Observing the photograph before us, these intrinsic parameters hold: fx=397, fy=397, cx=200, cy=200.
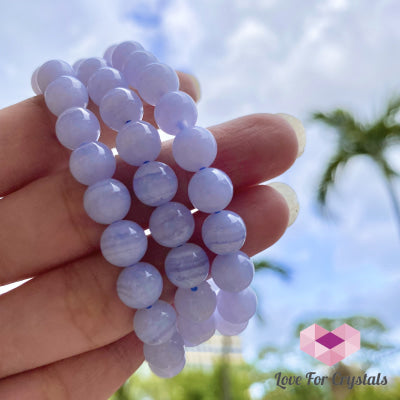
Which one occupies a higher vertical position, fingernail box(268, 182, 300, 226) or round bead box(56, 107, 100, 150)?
round bead box(56, 107, 100, 150)

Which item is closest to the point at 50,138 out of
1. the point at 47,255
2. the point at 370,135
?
the point at 47,255

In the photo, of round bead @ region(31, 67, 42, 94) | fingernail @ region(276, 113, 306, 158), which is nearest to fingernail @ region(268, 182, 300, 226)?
fingernail @ region(276, 113, 306, 158)

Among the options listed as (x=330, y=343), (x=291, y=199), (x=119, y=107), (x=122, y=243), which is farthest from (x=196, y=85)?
(x=330, y=343)

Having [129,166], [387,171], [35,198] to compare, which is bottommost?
[35,198]

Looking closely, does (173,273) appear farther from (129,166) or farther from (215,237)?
(129,166)

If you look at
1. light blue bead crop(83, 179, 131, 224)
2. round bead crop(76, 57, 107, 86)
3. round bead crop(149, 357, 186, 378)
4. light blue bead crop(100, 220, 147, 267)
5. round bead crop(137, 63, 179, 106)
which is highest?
round bead crop(76, 57, 107, 86)

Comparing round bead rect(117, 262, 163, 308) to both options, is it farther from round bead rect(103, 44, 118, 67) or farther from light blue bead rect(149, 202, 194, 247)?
round bead rect(103, 44, 118, 67)
